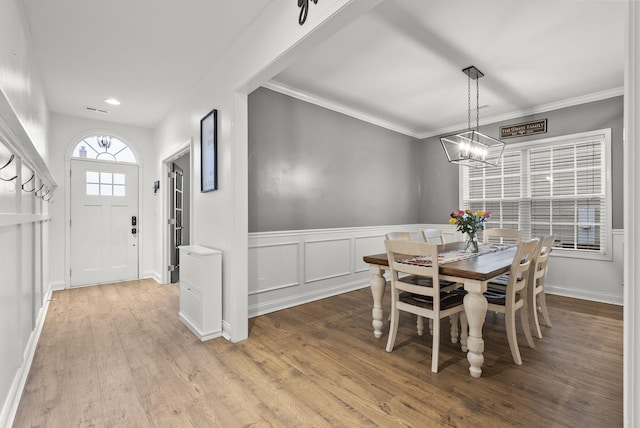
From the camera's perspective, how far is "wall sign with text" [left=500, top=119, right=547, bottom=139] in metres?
4.36

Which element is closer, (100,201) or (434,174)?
(100,201)

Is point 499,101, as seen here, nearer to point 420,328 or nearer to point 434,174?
point 434,174

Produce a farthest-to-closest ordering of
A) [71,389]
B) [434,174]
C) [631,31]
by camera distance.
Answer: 1. [434,174]
2. [71,389]
3. [631,31]

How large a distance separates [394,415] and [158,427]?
4.22 feet

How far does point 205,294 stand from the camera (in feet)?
Answer: 9.18

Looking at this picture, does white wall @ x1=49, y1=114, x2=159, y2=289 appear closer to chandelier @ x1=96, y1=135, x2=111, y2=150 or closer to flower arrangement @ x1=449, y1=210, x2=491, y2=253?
Answer: chandelier @ x1=96, y1=135, x2=111, y2=150

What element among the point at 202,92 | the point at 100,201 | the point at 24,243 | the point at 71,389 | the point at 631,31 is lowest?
the point at 71,389

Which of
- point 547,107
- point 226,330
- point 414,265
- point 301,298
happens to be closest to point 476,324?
point 414,265

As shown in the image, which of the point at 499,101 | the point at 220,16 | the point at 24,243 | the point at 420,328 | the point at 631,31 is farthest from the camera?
the point at 499,101

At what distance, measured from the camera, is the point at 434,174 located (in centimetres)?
558

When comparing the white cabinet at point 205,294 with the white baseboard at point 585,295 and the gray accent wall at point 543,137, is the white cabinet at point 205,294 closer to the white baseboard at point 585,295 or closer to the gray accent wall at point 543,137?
the gray accent wall at point 543,137

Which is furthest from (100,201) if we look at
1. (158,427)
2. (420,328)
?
(420,328)

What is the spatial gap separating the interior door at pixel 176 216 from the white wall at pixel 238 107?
1549 mm

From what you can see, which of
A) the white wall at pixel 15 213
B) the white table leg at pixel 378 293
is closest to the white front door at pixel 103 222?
the white wall at pixel 15 213
